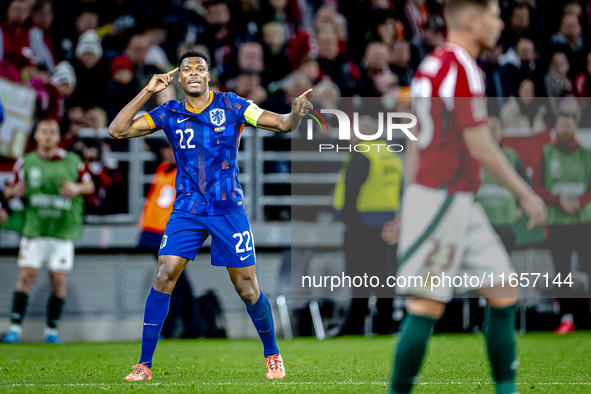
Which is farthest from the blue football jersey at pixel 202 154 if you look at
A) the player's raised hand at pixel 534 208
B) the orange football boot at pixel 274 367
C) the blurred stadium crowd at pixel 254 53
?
the blurred stadium crowd at pixel 254 53

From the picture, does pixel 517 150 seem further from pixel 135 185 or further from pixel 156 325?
pixel 156 325

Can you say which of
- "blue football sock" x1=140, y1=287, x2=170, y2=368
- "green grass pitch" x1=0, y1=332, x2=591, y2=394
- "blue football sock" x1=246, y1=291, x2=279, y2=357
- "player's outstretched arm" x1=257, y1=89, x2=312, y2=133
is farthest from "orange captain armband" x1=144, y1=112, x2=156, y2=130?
"green grass pitch" x1=0, y1=332, x2=591, y2=394

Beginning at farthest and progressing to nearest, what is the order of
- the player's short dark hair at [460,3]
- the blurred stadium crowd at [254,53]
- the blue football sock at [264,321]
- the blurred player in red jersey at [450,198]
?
A: the blurred stadium crowd at [254,53] → the blue football sock at [264,321] → the player's short dark hair at [460,3] → the blurred player in red jersey at [450,198]

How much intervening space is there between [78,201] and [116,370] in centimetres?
362

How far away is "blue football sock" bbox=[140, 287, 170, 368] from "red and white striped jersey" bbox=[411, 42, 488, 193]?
2.42 m

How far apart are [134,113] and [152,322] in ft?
4.74

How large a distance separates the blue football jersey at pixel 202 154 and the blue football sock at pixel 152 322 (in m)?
0.65

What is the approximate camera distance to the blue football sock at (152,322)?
551 centimetres

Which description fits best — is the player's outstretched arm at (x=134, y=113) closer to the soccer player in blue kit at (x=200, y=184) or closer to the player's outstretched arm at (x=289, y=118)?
the soccer player in blue kit at (x=200, y=184)

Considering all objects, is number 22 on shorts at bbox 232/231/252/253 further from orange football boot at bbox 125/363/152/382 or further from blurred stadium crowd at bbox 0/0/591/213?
blurred stadium crowd at bbox 0/0/591/213

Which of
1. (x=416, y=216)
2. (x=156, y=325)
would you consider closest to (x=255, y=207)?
(x=156, y=325)

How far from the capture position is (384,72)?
38.5 feet

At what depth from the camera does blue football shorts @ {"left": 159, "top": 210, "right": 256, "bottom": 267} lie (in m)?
5.55

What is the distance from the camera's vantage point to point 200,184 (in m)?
5.60
